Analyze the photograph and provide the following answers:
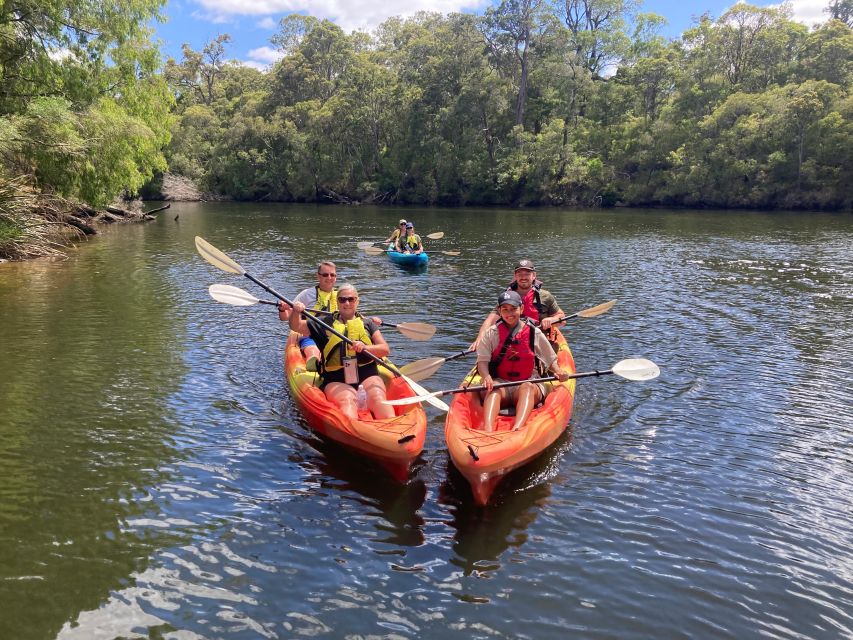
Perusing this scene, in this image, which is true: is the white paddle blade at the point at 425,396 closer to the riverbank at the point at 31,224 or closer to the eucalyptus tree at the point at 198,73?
the riverbank at the point at 31,224

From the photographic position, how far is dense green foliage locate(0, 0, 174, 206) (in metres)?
14.4

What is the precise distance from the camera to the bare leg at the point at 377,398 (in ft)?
19.9

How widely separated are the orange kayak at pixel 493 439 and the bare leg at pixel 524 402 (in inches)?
2.5

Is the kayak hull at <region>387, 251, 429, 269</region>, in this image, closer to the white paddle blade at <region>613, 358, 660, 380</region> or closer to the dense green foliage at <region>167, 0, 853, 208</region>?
the white paddle blade at <region>613, 358, 660, 380</region>

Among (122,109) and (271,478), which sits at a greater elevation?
(122,109)

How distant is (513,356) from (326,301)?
2.80 metres

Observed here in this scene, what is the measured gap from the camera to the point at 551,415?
18.8ft

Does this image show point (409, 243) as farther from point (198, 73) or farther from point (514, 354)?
point (198, 73)

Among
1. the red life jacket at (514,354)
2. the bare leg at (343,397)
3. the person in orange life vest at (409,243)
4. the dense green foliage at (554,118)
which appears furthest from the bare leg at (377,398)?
the dense green foliage at (554,118)

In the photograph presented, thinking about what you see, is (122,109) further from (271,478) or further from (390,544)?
(390,544)

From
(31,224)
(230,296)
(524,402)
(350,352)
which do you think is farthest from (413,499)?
(31,224)

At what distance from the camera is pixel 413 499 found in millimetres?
5160

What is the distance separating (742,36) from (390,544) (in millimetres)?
50295

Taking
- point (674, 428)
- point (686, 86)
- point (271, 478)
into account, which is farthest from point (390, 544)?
point (686, 86)
